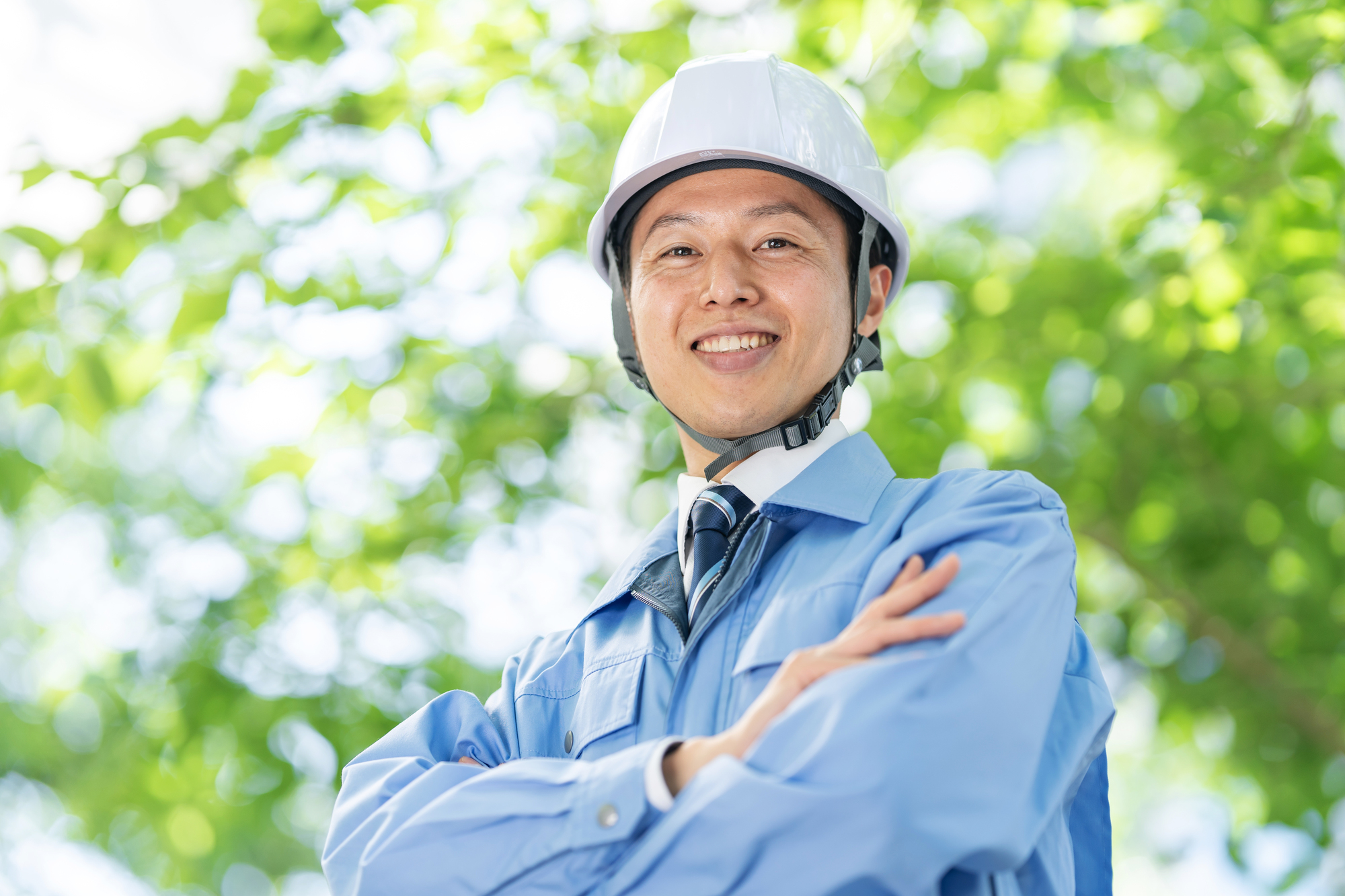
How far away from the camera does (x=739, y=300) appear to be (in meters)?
2.10

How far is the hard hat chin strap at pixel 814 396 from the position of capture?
2160mm

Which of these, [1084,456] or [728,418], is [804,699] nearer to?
[728,418]

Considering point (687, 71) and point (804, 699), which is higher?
point (687, 71)

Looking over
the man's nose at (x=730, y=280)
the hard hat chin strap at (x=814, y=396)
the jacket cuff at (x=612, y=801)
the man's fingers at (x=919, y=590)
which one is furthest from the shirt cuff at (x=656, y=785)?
the man's nose at (x=730, y=280)

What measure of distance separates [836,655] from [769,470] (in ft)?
2.06

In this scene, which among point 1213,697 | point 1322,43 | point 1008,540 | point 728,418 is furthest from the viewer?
point 1213,697

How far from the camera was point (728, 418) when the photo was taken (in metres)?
2.16

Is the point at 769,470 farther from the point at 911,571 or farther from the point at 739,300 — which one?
the point at 911,571

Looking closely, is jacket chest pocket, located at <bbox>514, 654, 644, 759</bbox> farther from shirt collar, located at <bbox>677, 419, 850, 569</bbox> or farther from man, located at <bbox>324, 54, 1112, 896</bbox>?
shirt collar, located at <bbox>677, 419, 850, 569</bbox>

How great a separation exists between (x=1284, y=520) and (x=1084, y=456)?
0.86 meters

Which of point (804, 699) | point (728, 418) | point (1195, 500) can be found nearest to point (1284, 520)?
point (1195, 500)

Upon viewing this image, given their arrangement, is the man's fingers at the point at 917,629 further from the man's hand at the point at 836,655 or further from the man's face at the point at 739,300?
the man's face at the point at 739,300

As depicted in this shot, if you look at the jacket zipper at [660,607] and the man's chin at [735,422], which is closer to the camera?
the jacket zipper at [660,607]

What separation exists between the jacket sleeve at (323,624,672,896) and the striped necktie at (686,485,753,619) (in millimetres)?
450
